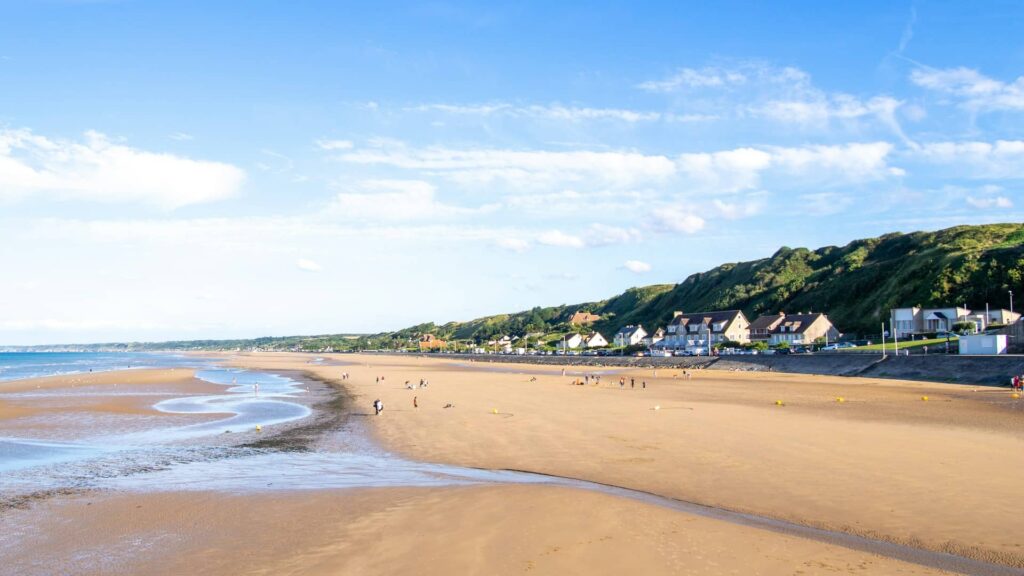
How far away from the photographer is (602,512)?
486 inches

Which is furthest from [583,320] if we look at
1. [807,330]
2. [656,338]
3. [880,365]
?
[880,365]

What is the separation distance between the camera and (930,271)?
103 meters

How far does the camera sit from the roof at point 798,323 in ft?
322

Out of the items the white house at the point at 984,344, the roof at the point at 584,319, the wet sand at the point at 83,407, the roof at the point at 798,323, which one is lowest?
the wet sand at the point at 83,407

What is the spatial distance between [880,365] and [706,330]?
67.5 m

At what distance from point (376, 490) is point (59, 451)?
13.0 metres

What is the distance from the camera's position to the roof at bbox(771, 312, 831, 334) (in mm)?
98062

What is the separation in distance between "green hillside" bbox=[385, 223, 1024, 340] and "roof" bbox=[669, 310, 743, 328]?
14.9 meters

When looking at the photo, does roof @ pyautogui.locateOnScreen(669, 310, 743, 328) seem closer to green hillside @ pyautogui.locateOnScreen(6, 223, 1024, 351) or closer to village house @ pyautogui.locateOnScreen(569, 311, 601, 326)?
green hillside @ pyautogui.locateOnScreen(6, 223, 1024, 351)

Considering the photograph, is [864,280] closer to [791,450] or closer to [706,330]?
[706,330]

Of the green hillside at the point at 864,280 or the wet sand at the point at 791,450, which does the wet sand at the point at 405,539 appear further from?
the green hillside at the point at 864,280

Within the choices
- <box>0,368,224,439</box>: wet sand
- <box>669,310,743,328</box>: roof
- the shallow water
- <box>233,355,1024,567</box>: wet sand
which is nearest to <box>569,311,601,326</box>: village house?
<box>669,310,743,328</box>: roof

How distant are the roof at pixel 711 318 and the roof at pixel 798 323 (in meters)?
13.1

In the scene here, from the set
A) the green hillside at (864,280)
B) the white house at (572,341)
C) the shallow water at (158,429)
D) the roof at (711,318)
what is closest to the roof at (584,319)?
the green hillside at (864,280)
